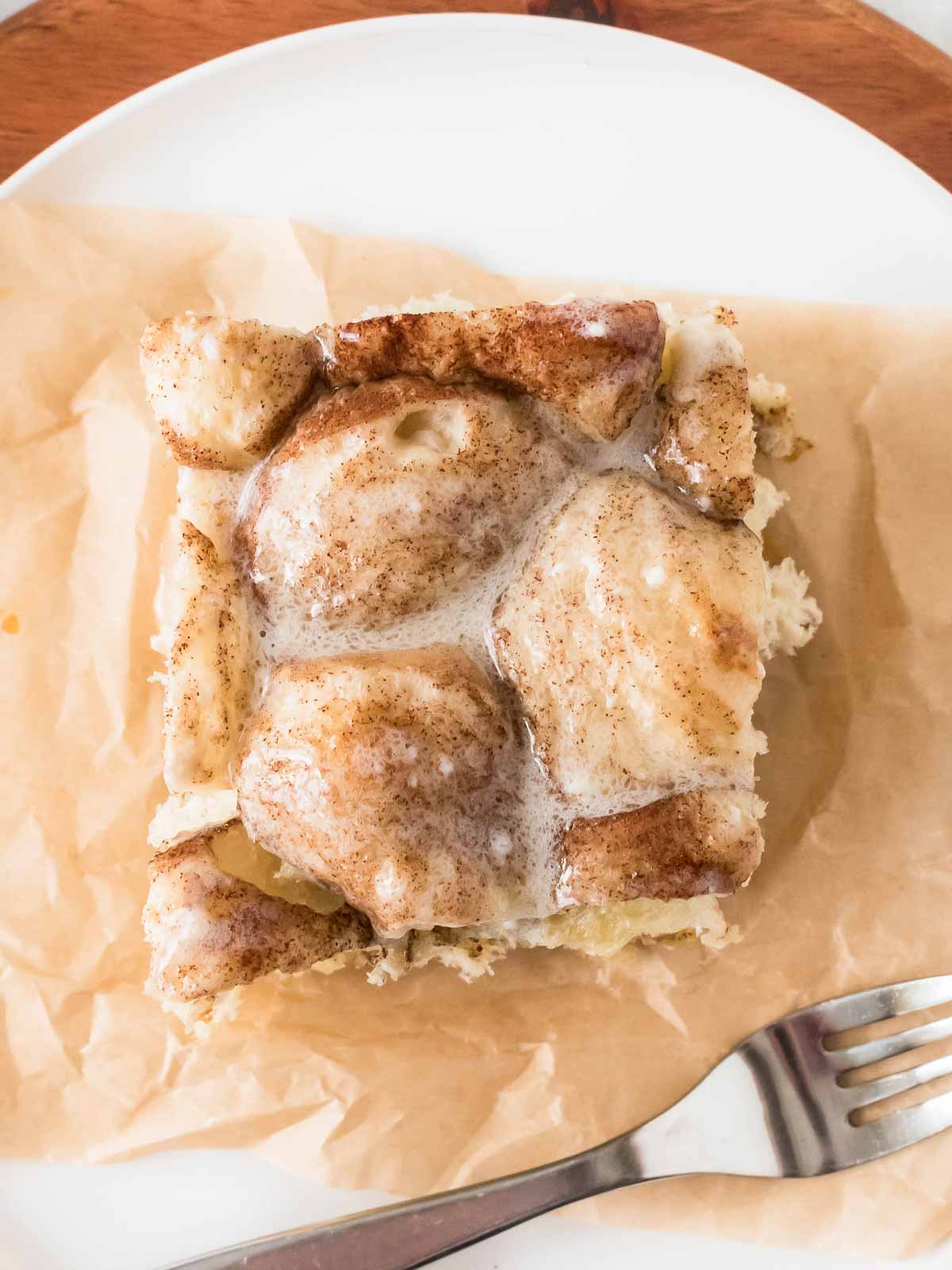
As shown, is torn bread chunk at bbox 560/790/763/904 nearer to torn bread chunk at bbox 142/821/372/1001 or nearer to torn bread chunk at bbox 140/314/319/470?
torn bread chunk at bbox 142/821/372/1001

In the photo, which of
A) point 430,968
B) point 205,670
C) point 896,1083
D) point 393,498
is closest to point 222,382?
point 393,498

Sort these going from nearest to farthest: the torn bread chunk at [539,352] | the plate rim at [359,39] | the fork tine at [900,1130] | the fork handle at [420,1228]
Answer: the torn bread chunk at [539,352]
the fork handle at [420,1228]
the fork tine at [900,1130]
the plate rim at [359,39]

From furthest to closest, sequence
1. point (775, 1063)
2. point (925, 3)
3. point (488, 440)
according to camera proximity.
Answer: point (925, 3) < point (775, 1063) < point (488, 440)

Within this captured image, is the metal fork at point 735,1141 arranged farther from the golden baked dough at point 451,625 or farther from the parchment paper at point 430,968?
the golden baked dough at point 451,625

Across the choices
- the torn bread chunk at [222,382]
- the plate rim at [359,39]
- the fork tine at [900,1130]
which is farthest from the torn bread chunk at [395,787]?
the plate rim at [359,39]

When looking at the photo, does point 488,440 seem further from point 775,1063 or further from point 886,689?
point 775,1063

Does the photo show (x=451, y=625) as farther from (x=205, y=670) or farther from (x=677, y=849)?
(x=677, y=849)

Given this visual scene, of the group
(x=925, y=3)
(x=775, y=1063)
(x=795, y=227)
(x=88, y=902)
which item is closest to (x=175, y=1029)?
(x=88, y=902)
